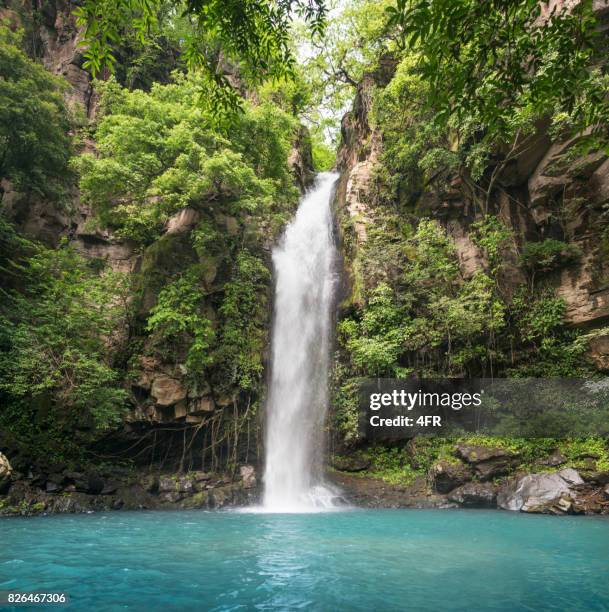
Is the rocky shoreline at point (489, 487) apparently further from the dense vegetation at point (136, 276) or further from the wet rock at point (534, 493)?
the dense vegetation at point (136, 276)

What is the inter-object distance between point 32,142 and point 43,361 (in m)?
7.34

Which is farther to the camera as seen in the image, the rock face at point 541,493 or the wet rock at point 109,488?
the wet rock at point 109,488

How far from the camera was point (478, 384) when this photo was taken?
1452cm

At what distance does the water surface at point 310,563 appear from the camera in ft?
16.0

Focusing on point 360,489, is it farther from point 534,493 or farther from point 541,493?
point 541,493

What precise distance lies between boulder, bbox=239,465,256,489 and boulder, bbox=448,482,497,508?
5651 mm

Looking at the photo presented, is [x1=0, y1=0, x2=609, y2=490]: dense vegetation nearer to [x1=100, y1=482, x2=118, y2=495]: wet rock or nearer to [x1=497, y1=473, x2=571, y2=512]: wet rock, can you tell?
[x1=497, y1=473, x2=571, y2=512]: wet rock

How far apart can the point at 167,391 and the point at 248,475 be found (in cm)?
352

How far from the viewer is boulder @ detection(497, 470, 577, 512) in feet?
37.0

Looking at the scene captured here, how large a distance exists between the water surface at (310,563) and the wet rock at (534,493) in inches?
49.3

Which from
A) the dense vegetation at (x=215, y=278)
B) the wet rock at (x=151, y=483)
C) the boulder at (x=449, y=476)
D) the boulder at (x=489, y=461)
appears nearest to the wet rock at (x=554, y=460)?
the dense vegetation at (x=215, y=278)

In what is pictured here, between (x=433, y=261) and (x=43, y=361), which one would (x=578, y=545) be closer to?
(x=433, y=261)

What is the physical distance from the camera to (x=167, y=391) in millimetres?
13422

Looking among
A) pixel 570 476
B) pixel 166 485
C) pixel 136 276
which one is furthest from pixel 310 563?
pixel 136 276
